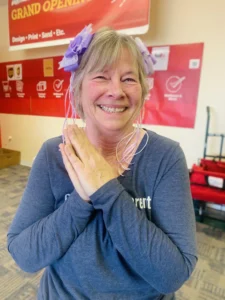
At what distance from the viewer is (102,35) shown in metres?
0.67

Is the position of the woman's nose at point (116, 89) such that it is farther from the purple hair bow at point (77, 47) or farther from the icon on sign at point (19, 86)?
the icon on sign at point (19, 86)

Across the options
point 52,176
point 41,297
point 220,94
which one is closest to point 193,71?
point 220,94

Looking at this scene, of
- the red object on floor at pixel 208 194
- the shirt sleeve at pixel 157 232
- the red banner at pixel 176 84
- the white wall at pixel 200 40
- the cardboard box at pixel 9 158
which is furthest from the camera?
the cardboard box at pixel 9 158

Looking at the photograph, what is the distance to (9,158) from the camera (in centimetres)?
392

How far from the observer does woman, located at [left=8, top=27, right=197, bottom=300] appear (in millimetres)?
559

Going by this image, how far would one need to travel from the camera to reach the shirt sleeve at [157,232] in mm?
544

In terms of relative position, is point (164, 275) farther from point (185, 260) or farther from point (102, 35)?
Result: point (102, 35)

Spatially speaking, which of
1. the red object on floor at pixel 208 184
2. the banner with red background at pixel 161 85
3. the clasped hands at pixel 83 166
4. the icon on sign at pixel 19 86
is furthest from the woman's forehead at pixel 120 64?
the icon on sign at pixel 19 86

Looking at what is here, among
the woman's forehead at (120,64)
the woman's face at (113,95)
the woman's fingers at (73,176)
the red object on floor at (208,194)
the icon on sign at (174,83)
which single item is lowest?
the red object on floor at (208,194)

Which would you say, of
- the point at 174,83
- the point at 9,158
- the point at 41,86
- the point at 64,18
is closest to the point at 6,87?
the point at 41,86

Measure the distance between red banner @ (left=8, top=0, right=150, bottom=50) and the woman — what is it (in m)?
1.78

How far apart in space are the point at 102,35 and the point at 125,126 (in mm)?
281

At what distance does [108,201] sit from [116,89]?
1.06 ft

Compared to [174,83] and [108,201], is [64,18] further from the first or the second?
[108,201]
